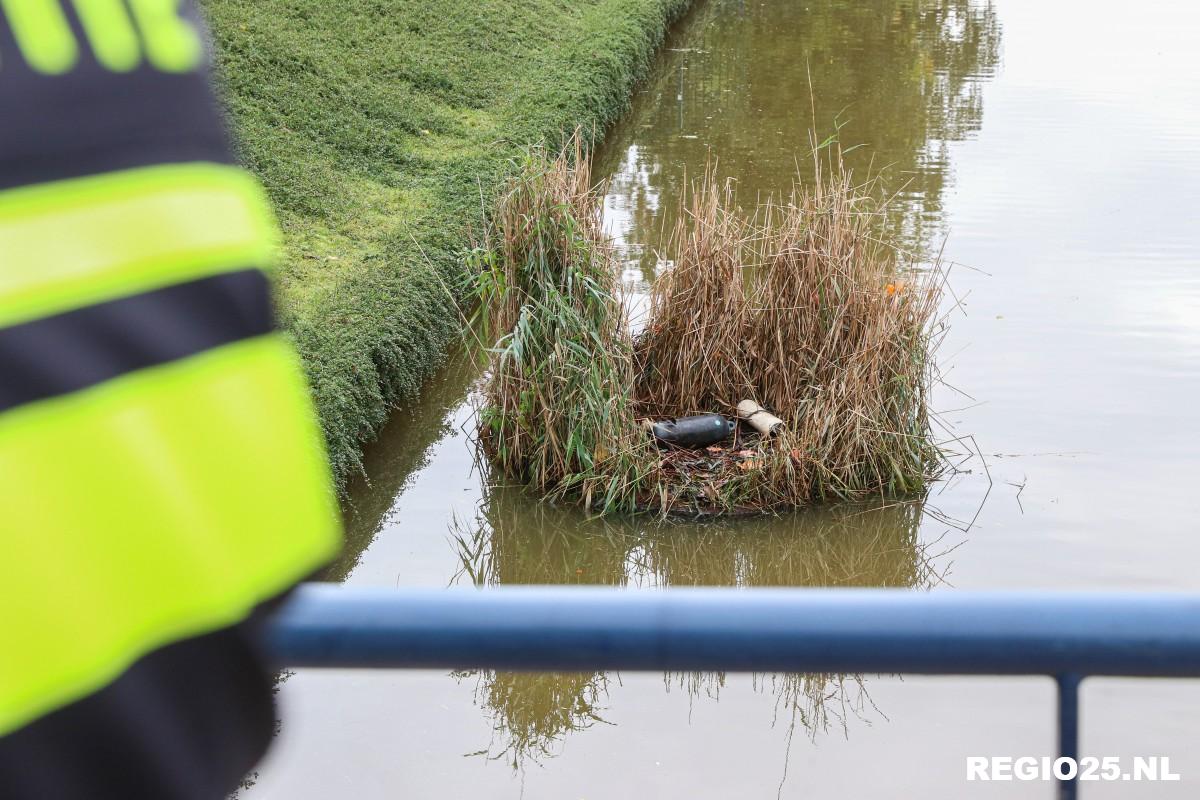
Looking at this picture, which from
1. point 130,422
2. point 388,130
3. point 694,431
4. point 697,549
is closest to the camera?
point 130,422

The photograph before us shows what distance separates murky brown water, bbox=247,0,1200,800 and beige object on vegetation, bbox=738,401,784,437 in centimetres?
42

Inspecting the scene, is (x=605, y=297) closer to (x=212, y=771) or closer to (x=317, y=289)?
(x=317, y=289)

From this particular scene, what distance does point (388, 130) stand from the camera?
10180 mm

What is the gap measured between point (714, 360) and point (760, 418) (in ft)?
1.29

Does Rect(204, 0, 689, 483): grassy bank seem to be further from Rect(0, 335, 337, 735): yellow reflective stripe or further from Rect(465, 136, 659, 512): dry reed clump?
Rect(0, 335, 337, 735): yellow reflective stripe

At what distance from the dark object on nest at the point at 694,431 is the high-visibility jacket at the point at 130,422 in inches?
205

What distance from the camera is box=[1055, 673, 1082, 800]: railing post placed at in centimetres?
77

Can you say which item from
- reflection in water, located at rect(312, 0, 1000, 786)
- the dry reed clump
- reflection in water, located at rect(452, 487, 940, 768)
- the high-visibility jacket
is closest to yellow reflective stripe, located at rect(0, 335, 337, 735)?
the high-visibility jacket

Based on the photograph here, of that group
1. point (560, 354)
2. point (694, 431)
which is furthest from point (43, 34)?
point (694, 431)

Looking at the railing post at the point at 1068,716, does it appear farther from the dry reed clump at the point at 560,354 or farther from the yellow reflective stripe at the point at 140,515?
the dry reed clump at the point at 560,354

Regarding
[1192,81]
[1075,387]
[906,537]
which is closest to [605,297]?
[906,537]

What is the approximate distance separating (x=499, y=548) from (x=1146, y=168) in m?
7.71

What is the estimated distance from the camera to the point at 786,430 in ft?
18.4

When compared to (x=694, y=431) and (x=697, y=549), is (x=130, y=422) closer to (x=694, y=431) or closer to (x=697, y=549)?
(x=697, y=549)
